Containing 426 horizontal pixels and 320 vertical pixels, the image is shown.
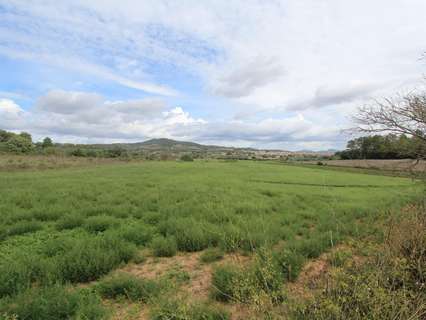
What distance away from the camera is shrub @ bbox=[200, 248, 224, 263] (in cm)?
589

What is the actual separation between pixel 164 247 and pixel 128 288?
6.03ft

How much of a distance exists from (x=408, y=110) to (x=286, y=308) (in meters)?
8.61

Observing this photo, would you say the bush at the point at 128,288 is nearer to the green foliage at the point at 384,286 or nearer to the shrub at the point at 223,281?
the shrub at the point at 223,281

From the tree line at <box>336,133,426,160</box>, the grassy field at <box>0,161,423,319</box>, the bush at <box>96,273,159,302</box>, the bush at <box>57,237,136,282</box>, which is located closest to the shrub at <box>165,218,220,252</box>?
the grassy field at <box>0,161,423,319</box>

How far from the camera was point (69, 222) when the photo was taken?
25.5ft

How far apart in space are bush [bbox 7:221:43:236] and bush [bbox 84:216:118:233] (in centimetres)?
130

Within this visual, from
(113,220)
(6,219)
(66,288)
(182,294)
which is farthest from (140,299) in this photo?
(6,219)

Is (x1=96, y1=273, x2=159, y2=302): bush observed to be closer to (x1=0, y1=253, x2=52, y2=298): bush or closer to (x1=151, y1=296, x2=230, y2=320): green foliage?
(x1=151, y1=296, x2=230, y2=320): green foliage

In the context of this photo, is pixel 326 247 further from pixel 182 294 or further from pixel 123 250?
pixel 123 250

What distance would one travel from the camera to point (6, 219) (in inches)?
309

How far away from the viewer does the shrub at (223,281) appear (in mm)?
4336

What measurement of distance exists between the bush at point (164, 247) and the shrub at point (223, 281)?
5.63ft

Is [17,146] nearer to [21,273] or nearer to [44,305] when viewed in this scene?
[21,273]

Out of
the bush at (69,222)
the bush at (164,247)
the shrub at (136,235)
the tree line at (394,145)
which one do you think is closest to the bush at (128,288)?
the bush at (164,247)
